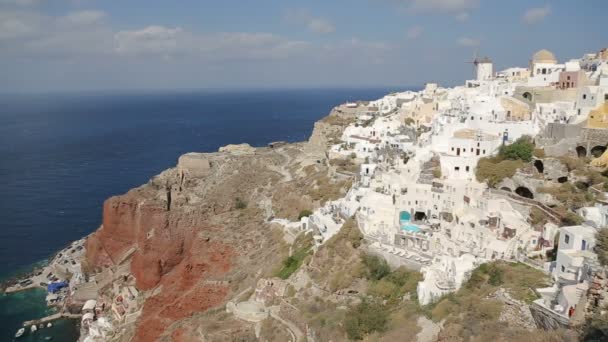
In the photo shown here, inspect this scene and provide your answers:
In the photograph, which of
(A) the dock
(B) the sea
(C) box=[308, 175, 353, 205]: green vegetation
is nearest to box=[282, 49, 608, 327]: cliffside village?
(C) box=[308, 175, 353, 205]: green vegetation

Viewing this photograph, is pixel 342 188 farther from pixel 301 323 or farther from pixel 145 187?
pixel 145 187

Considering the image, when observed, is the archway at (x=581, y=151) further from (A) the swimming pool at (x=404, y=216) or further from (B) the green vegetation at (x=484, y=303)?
(B) the green vegetation at (x=484, y=303)

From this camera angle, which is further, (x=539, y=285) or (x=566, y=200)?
(x=566, y=200)

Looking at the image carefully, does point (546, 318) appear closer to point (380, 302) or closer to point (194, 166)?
point (380, 302)

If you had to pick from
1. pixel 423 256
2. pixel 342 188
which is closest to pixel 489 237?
pixel 423 256

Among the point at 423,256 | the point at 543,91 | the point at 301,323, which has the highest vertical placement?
the point at 543,91

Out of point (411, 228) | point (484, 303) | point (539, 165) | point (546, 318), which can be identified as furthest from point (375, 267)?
point (539, 165)
